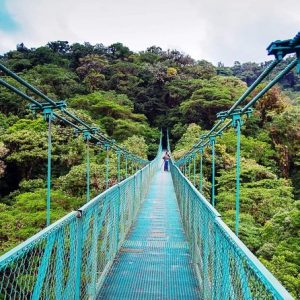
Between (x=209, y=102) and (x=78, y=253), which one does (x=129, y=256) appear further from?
(x=209, y=102)

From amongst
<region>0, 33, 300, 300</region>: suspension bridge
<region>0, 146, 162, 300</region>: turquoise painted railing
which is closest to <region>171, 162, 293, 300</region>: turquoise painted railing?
<region>0, 33, 300, 300</region>: suspension bridge

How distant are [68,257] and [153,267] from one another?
142 cm

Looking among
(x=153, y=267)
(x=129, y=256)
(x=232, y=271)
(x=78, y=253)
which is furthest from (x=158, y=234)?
(x=232, y=271)

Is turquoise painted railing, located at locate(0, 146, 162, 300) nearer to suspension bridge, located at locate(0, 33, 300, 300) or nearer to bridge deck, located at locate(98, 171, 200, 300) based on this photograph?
suspension bridge, located at locate(0, 33, 300, 300)

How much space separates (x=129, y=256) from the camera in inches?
136

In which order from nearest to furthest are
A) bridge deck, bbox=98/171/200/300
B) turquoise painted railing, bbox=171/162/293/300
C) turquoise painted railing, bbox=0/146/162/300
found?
1. turquoise painted railing, bbox=171/162/293/300
2. turquoise painted railing, bbox=0/146/162/300
3. bridge deck, bbox=98/171/200/300

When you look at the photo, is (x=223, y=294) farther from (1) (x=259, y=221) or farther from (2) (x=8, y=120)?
(2) (x=8, y=120)

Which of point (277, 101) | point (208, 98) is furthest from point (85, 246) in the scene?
point (208, 98)

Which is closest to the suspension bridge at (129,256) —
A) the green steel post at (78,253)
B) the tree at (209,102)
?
the green steel post at (78,253)

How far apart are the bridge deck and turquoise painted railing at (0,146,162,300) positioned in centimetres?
11

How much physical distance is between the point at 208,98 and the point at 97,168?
11.8 metres

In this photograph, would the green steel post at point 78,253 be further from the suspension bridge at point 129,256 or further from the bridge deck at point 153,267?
the bridge deck at point 153,267

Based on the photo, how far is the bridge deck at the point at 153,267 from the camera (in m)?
2.60

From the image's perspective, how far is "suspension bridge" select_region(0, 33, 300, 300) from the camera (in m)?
1.27
